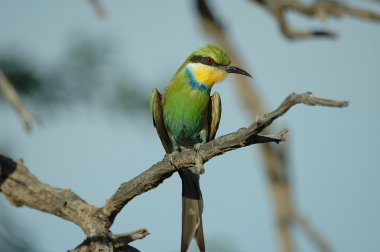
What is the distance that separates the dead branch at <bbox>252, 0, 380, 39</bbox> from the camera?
4766 millimetres

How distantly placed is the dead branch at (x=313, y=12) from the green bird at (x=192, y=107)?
946mm

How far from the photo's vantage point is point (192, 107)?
13.9 ft

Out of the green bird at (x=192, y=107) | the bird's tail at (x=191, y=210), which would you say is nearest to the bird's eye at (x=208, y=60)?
the green bird at (x=192, y=107)

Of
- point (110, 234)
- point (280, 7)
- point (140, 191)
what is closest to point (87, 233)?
point (110, 234)

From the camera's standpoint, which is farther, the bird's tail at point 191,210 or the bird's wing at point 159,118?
the bird's wing at point 159,118

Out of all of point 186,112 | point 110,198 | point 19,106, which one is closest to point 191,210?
point 186,112

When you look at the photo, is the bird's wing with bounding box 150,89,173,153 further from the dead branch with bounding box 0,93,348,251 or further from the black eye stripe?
the dead branch with bounding box 0,93,348,251

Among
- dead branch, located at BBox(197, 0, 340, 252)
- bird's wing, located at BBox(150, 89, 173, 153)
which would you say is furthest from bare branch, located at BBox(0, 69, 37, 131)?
dead branch, located at BBox(197, 0, 340, 252)

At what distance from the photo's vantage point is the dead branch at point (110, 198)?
293cm

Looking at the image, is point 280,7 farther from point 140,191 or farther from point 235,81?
point 140,191

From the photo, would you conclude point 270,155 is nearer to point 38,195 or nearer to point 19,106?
point 38,195

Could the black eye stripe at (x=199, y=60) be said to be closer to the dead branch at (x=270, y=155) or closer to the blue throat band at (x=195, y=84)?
the blue throat band at (x=195, y=84)

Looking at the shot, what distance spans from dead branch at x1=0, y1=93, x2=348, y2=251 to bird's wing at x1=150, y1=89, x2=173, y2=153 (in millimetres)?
783

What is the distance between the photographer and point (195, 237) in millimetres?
3971
